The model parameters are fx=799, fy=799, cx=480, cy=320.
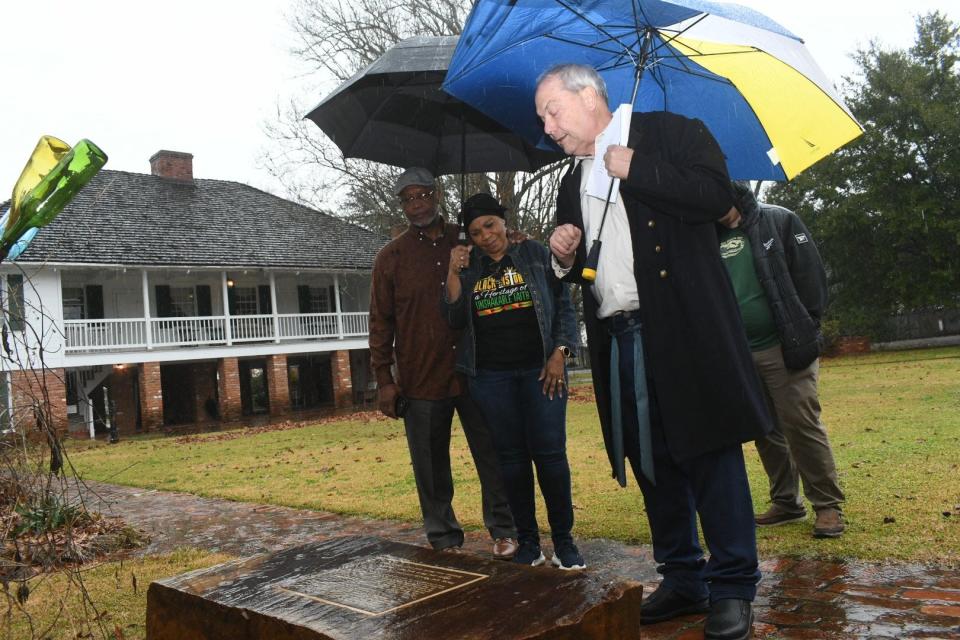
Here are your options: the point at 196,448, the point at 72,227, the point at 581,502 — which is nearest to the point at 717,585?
the point at 581,502

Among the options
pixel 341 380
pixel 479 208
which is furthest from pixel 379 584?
pixel 341 380

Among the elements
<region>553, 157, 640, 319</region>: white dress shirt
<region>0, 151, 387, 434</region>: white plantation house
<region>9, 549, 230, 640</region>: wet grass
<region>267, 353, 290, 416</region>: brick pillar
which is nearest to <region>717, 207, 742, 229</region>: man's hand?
<region>553, 157, 640, 319</region>: white dress shirt

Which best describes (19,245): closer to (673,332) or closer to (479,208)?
(673,332)

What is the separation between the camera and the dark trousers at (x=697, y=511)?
9.00 feet

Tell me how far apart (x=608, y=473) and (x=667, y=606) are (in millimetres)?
3990

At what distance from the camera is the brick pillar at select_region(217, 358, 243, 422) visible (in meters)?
23.2

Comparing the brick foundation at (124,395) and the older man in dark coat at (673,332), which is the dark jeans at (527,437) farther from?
the brick foundation at (124,395)

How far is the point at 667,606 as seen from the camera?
3051 millimetres

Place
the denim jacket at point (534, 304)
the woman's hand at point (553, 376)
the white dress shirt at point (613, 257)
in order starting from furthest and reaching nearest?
the denim jacket at point (534, 304) → the woman's hand at point (553, 376) → the white dress shirt at point (613, 257)

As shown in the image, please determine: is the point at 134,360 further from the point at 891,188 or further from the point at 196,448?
the point at 891,188

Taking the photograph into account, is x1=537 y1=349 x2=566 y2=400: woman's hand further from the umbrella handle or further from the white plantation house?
the white plantation house

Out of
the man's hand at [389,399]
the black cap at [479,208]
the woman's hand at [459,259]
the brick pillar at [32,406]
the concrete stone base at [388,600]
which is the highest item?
the black cap at [479,208]

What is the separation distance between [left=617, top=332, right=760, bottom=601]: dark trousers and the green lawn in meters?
0.99

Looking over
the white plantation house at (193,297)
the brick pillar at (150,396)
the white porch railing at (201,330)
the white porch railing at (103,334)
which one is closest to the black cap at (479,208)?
the white porch railing at (201,330)
